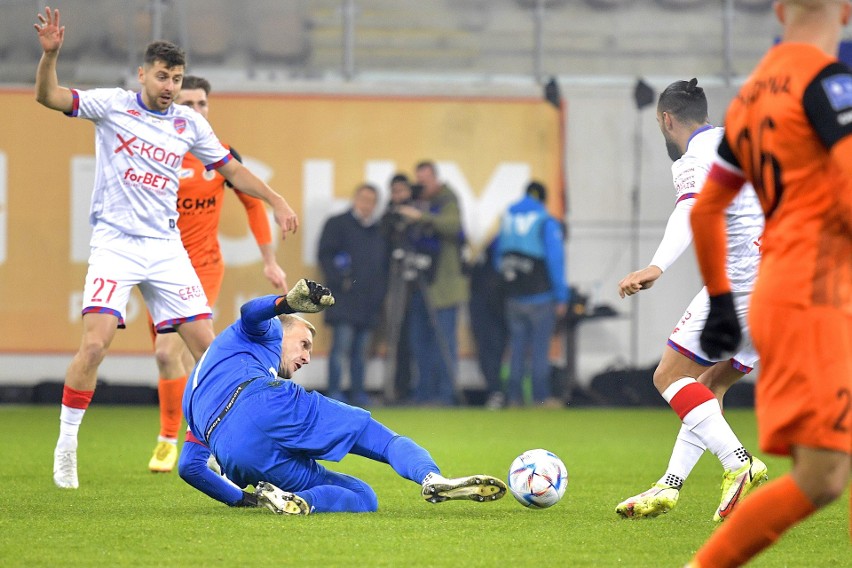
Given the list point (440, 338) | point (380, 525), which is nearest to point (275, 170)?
point (440, 338)

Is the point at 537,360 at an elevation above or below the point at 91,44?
below

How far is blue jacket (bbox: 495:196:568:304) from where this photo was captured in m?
15.1

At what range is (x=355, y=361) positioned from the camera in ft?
50.0

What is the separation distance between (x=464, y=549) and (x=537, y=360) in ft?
34.2

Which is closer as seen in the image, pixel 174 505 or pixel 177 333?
pixel 174 505

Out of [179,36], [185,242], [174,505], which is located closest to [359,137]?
[179,36]

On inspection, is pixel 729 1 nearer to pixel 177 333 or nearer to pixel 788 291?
pixel 177 333

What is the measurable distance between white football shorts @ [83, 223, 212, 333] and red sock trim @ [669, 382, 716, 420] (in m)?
2.98

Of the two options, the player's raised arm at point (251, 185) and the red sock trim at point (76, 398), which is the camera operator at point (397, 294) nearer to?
the player's raised arm at point (251, 185)

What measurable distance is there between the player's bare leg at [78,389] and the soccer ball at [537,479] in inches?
96.6

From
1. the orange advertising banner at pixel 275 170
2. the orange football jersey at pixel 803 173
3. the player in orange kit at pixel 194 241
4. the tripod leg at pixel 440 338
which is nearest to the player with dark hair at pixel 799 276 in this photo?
the orange football jersey at pixel 803 173

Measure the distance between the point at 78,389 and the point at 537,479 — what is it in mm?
2776

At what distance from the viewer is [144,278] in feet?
24.3

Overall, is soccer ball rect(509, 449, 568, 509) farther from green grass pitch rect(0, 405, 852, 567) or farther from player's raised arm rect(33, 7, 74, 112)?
player's raised arm rect(33, 7, 74, 112)
